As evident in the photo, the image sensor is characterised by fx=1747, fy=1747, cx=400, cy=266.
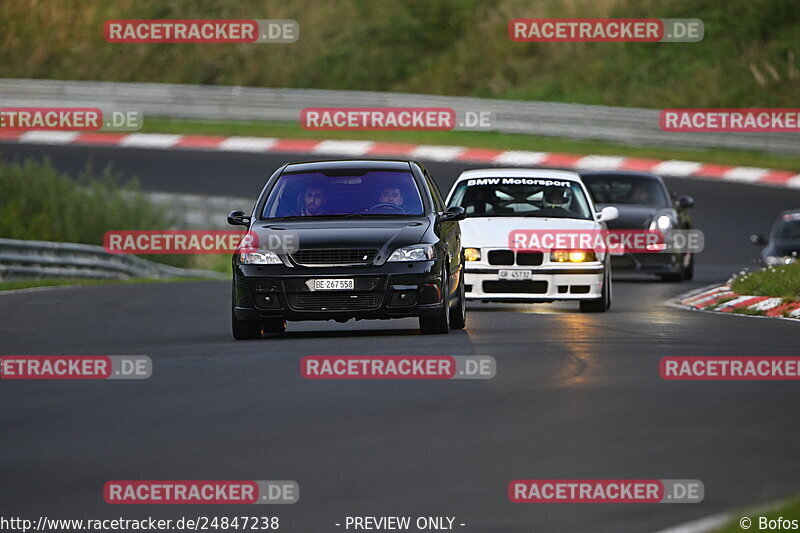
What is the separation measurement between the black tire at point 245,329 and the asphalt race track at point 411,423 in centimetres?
17

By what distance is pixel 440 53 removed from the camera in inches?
1807

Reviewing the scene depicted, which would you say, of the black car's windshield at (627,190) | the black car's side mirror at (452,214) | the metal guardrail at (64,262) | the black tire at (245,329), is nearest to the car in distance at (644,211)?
the black car's windshield at (627,190)

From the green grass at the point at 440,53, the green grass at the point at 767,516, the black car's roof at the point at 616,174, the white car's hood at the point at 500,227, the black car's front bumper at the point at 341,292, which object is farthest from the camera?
the green grass at the point at 440,53

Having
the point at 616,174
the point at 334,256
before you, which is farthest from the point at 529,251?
the point at 616,174

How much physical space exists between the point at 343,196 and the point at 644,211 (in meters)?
9.25

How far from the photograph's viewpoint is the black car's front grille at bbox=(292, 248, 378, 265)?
45.4ft

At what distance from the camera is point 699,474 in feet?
25.2

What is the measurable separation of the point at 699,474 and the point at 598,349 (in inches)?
216

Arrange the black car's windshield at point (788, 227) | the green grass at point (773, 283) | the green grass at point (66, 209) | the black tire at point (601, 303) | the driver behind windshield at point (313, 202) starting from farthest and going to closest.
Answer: the green grass at point (66, 209), the black car's windshield at point (788, 227), the green grass at point (773, 283), the black tire at point (601, 303), the driver behind windshield at point (313, 202)

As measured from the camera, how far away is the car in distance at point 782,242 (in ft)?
80.4

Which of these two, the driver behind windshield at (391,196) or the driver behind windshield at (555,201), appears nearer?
the driver behind windshield at (391,196)

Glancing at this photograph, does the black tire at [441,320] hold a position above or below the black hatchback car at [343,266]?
below

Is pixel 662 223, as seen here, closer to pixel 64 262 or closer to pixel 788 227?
pixel 788 227

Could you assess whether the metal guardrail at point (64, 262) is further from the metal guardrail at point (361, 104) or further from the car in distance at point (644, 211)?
the metal guardrail at point (361, 104)
